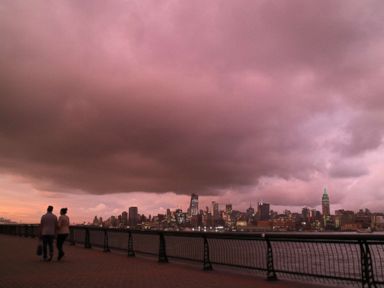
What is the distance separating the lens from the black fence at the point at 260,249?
1028 centimetres

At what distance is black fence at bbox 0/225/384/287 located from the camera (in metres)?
10.3

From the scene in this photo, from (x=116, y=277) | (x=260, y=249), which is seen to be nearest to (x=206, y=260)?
(x=116, y=277)

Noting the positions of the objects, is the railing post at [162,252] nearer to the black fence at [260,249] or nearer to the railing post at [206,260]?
the black fence at [260,249]

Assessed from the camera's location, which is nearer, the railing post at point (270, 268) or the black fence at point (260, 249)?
the black fence at point (260, 249)

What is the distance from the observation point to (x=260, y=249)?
57.2ft

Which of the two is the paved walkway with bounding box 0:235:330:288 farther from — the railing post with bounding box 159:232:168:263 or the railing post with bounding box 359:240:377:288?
the railing post with bounding box 359:240:377:288

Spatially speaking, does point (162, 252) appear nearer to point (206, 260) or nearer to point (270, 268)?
point (206, 260)

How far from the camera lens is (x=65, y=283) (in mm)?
10867

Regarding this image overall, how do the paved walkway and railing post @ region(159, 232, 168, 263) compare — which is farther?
railing post @ region(159, 232, 168, 263)

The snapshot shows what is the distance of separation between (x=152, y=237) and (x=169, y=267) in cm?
556

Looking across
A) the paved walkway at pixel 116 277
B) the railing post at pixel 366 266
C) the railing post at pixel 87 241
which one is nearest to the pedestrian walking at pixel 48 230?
the paved walkway at pixel 116 277

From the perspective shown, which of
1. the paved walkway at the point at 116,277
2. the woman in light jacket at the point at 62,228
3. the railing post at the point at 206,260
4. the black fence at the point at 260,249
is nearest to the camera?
the black fence at the point at 260,249

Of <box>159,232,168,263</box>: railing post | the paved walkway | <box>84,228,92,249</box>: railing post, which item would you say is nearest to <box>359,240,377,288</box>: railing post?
the paved walkway

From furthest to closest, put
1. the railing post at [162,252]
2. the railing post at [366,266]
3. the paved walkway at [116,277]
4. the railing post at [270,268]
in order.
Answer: the railing post at [162,252]
the railing post at [270,268]
the paved walkway at [116,277]
the railing post at [366,266]
